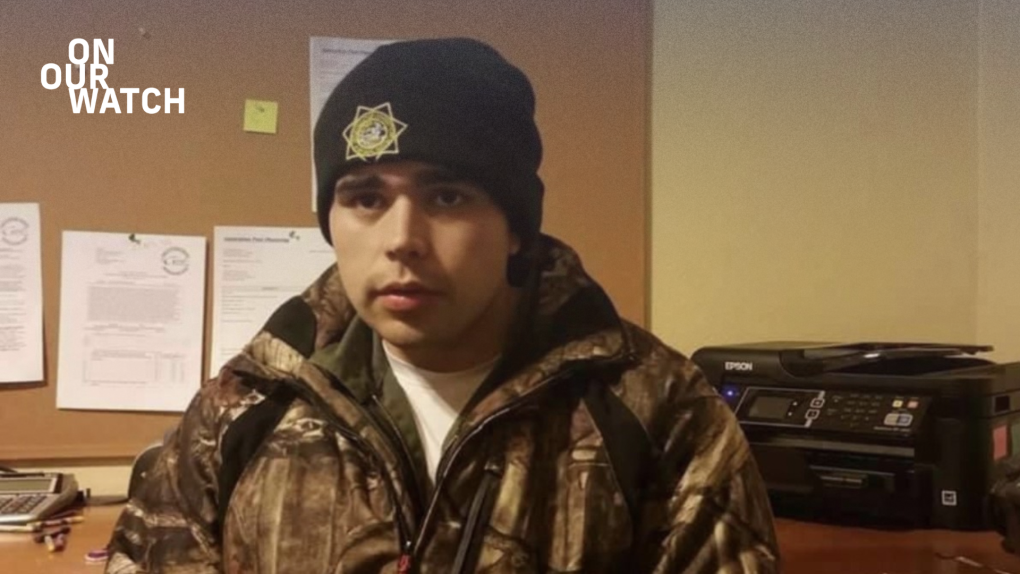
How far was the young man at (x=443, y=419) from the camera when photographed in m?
1.10

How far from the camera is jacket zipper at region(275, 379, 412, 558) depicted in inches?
42.7

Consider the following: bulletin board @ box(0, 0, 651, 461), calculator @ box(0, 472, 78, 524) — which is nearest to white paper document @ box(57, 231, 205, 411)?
bulletin board @ box(0, 0, 651, 461)

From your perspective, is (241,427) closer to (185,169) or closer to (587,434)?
(587,434)

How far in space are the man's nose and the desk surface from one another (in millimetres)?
606

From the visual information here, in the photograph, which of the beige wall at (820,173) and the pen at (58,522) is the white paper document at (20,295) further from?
the beige wall at (820,173)

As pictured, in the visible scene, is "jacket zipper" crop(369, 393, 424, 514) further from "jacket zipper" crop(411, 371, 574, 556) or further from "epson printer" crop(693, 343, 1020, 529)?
"epson printer" crop(693, 343, 1020, 529)

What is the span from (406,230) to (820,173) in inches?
44.6

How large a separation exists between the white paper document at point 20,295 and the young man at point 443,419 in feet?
2.25

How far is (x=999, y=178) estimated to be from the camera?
1987 millimetres

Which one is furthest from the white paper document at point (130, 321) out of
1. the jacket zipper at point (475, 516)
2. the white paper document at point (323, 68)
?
the jacket zipper at point (475, 516)

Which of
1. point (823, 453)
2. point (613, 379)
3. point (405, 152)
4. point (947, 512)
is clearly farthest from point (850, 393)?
point (405, 152)

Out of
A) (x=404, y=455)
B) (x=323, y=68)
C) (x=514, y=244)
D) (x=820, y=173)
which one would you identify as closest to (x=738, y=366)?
(x=820, y=173)

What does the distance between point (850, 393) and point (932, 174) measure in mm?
650

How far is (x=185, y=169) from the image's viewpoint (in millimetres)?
1798
